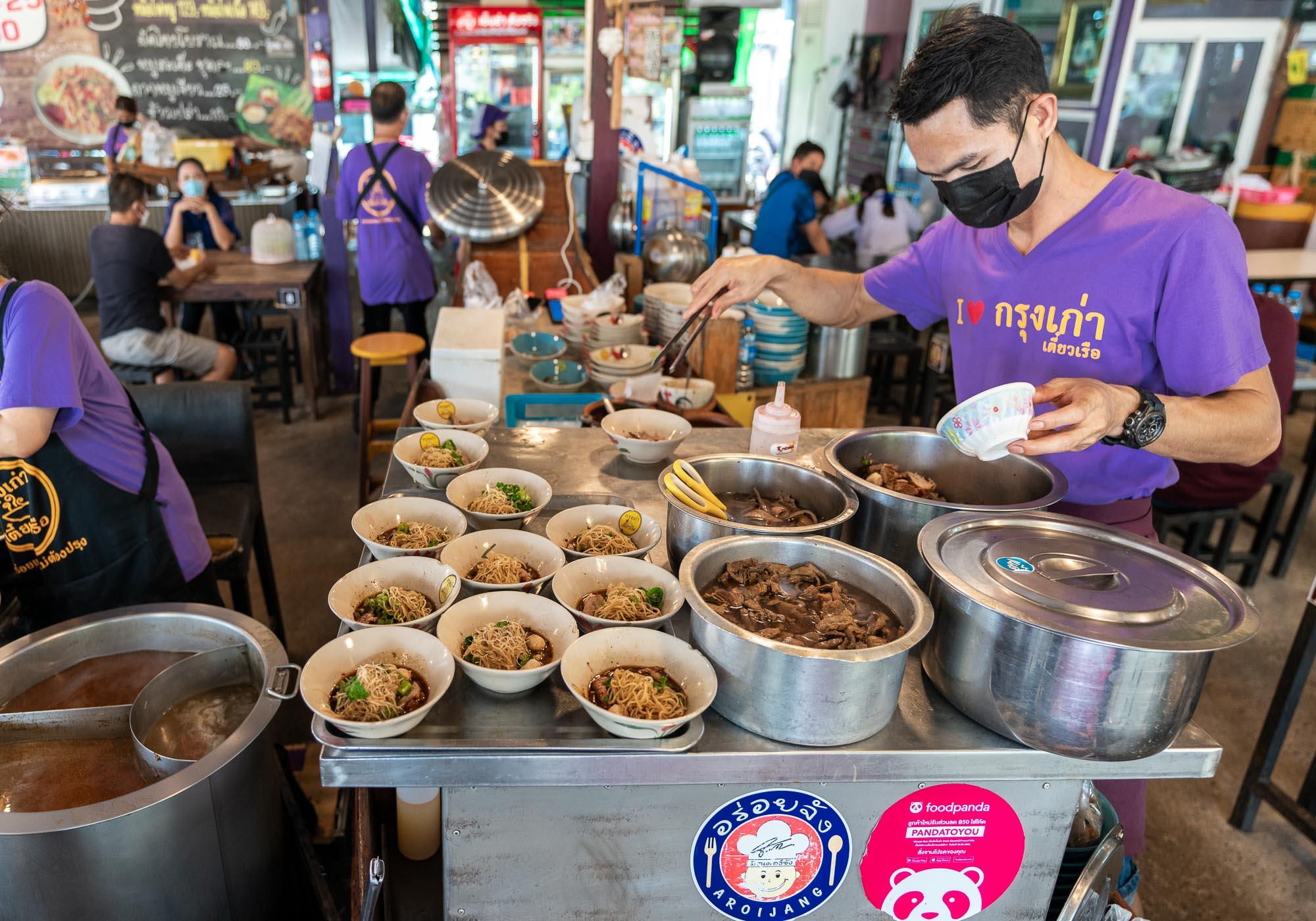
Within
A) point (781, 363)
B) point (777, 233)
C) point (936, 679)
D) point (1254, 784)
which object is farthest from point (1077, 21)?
point (936, 679)

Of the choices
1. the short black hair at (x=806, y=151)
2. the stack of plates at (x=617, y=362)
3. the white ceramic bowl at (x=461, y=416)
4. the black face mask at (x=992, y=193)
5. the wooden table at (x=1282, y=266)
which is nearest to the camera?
the black face mask at (x=992, y=193)

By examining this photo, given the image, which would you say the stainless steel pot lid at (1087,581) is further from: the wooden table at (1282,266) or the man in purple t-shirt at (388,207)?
the wooden table at (1282,266)

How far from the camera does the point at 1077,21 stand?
8117 millimetres

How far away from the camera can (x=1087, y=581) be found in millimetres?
1357

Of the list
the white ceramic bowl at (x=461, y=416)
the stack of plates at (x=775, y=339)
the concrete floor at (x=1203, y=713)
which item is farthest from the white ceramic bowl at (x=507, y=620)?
the stack of plates at (x=775, y=339)

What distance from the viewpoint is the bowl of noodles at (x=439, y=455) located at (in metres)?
2.02

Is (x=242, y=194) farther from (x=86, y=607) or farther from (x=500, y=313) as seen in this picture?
(x=86, y=607)

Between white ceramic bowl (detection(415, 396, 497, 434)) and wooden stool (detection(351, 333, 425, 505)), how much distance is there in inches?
79.1

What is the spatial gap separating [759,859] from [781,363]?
8.57ft

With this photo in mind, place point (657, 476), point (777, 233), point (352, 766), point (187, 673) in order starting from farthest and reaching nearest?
point (777, 233), point (657, 476), point (187, 673), point (352, 766)

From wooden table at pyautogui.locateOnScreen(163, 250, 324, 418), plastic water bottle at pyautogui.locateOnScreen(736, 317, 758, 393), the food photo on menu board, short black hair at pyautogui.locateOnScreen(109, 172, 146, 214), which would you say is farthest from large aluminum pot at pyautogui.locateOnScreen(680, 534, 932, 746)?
the food photo on menu board

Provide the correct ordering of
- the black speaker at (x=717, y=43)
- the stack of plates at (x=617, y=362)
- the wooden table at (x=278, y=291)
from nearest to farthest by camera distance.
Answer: the stack of plates at (x=617, y=362) < the wooden table at (x=278, y=291) < the black speaker at (x=717, y=43)

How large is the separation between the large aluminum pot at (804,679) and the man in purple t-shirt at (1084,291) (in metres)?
0.39

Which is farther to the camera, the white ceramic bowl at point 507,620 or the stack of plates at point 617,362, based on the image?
the stack of plates at point 617,362
